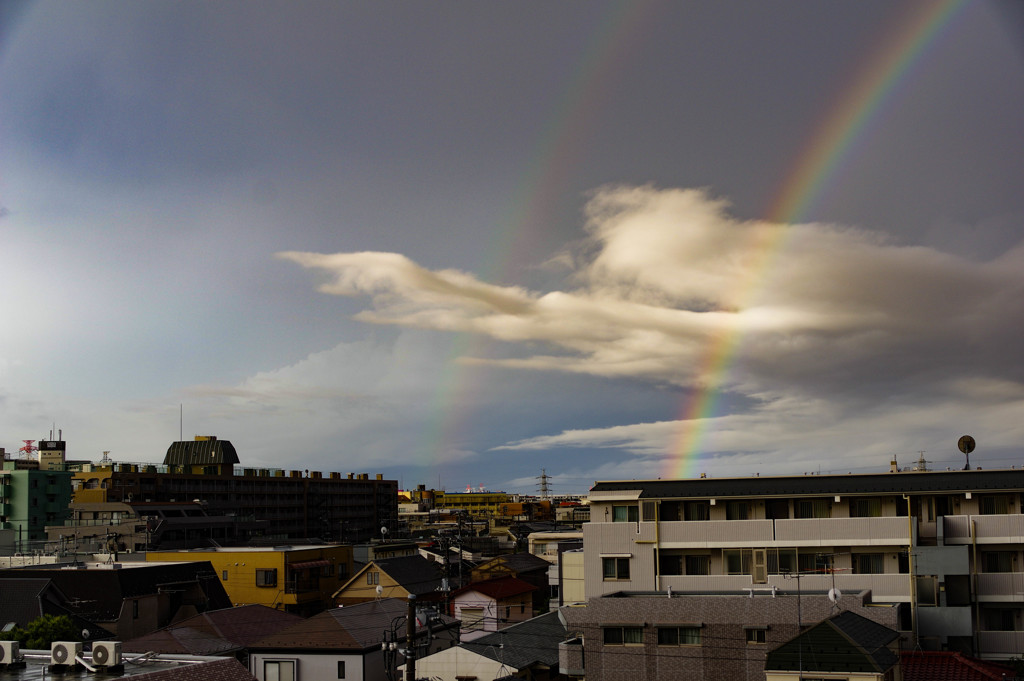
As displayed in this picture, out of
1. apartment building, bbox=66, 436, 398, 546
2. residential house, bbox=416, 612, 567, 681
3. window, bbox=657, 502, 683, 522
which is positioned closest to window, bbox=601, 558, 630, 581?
window, bbox=657, 502, 683, 522

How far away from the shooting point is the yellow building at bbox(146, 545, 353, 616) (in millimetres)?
64375

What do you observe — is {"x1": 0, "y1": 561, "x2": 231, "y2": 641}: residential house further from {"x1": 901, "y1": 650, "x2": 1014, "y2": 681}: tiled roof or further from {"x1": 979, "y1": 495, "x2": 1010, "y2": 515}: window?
{"x1": 979, "y1": 495, "x2": 1010, "y2": 515}: window

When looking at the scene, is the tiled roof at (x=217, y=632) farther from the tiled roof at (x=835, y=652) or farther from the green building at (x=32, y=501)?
the green building at (x=32, y=501)

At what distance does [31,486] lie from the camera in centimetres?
11162

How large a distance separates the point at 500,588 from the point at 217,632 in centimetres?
1872

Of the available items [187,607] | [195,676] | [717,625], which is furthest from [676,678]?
[187,607]

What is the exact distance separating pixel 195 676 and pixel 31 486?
10196 cm

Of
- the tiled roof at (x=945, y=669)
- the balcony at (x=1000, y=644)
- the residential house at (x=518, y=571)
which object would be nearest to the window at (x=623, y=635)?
the tiled roof at (x=945, y=669)

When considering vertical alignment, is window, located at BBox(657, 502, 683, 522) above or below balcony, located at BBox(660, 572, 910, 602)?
above

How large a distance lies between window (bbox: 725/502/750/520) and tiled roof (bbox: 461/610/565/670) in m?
8.47

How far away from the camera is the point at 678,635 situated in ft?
92.7

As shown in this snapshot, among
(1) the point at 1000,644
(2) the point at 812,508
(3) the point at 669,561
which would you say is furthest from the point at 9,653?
(1) the point at 1000,644

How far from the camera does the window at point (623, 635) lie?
2878cm

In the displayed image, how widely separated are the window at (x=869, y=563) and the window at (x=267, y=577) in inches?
1696
